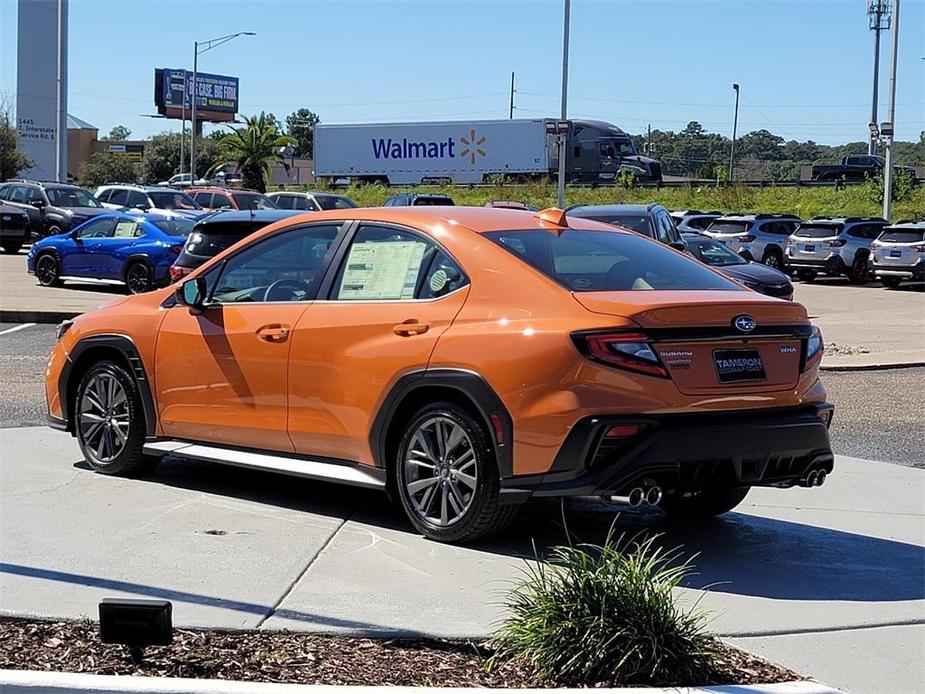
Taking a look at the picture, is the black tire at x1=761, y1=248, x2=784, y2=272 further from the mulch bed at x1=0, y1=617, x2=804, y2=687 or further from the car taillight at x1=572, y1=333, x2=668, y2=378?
the mulch bed at x1=0, y1=617, x2=804, y2=687

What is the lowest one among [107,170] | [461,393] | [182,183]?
[461,393]

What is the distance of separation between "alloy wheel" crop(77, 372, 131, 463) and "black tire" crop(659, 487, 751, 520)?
3.30 metres

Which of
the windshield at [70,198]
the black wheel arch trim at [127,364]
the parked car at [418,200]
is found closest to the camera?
the black wheel arch trim at [127,364]

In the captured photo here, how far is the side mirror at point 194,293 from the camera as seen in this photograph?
7633 millimetres

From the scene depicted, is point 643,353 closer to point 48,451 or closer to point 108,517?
point 108,517

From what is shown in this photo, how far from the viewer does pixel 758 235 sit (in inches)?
1454

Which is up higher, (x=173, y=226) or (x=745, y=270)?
(x=173, y=226)

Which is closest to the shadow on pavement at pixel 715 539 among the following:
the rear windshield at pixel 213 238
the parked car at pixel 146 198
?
the rear windshield at pixel 213 238

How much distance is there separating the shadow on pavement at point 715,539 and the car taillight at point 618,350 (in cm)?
84

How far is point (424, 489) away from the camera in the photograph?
656 cm

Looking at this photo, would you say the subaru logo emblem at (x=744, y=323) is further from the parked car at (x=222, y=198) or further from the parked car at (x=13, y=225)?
the parked car at (x=222, y=198)

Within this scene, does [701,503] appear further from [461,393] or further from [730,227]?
[730,227]

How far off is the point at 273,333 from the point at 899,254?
28.1m

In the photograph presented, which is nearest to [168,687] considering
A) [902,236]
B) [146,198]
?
[902,236]
